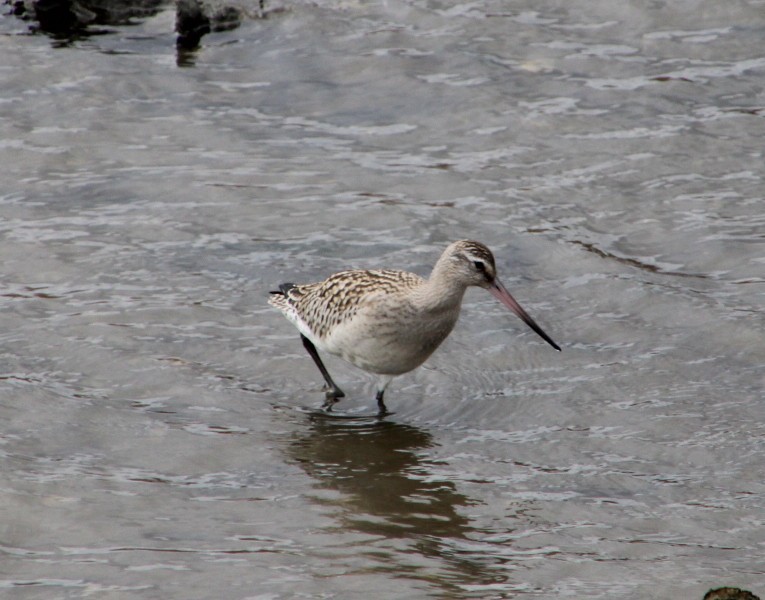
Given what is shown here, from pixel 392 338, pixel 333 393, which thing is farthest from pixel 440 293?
pixel 333 393

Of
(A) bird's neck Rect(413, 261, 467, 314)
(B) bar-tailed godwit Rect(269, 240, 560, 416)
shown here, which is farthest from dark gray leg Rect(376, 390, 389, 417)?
→ (A) bird's neck Rect(413, 261, 467, 314)

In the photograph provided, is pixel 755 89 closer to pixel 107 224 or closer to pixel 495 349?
pixel 495 349

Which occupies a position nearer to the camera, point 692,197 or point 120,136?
point 692,197

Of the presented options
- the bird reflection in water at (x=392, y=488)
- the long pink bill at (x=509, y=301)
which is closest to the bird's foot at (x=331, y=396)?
the bird reflection in water at (x=392, y=488)

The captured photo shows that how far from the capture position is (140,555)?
19.6 feet

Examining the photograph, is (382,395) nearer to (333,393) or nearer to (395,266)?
(333,393)

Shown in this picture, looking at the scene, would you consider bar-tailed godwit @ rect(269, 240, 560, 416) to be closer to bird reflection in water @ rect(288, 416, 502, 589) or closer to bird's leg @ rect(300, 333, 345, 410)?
bird's leg @ rect(300, 333, 345, 410)

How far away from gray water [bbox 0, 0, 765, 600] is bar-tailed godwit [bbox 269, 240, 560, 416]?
332 millimetres

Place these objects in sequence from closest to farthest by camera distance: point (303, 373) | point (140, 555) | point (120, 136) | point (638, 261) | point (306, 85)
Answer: point (140, 555)
point (303, 373)
point (638, 261)
point (120, 136)
point (306, 85)

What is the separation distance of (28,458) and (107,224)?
3.37 meters

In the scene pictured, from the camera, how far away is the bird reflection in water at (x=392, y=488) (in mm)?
6113

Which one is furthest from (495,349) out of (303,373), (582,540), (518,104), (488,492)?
(518,104)

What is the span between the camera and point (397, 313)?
7672 millimetres

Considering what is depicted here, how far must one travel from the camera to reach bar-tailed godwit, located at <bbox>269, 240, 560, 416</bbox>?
7.57 m
